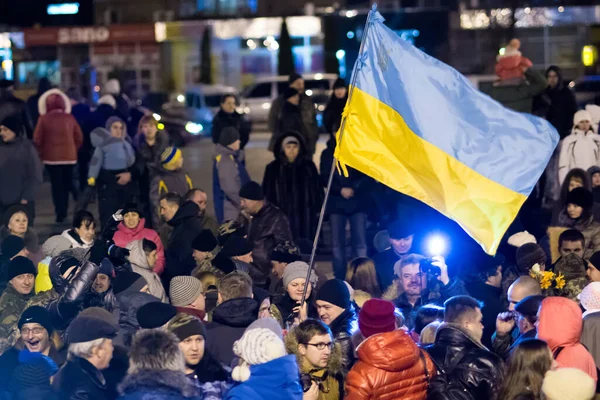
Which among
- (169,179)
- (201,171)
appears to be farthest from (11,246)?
(201,171)

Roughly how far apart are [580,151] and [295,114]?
13.1ft

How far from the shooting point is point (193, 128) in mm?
30719

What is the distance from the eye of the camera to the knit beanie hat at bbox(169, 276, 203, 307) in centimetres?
776

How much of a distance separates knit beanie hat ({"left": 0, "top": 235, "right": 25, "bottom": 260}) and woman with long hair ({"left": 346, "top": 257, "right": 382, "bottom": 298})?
118 inches

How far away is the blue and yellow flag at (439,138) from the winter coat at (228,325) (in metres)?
1.13

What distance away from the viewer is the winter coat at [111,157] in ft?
44.7

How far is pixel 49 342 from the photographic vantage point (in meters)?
7.30

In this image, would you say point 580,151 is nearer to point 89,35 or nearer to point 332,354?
point 332,354

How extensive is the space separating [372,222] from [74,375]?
7437mm

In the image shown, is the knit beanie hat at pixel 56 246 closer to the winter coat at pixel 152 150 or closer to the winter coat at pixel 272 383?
the winter coat at pixel 152 150

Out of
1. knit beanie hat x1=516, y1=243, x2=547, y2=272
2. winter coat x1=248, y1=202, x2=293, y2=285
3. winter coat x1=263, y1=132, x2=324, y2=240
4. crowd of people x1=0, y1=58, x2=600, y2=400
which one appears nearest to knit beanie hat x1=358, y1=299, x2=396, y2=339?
crowd of people x1=0, y1=58, x2=600, y2=400

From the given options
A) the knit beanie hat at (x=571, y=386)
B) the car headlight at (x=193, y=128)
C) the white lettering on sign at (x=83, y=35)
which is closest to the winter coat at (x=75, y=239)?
the knit beanie hat at (x=571, y=386)

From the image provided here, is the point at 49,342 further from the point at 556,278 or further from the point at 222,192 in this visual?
the point at 222,192

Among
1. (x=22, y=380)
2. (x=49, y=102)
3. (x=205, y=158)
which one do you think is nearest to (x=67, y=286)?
(x=22, y=380)
